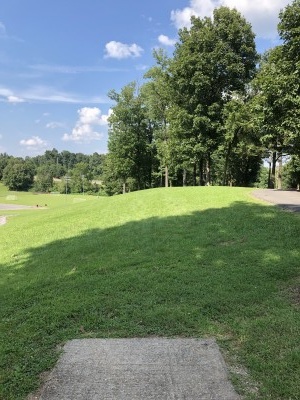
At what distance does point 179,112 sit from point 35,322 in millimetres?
25200

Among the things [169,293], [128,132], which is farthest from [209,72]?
[169,293]

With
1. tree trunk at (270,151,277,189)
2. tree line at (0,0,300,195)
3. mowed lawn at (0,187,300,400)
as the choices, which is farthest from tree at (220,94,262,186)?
mowed lawn at (0,187,300,400)

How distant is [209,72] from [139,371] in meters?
26.0

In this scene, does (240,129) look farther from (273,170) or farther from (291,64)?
(291,64)

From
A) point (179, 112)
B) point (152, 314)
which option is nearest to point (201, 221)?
point (152, 314)

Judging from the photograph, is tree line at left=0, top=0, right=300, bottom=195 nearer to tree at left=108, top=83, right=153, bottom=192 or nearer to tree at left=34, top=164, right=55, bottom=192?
tree at left=108, top=83, right=153, bottom=192

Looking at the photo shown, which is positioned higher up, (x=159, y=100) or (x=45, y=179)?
(x=159, y=100)

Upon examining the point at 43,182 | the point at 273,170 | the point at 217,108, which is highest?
the point at 217,108

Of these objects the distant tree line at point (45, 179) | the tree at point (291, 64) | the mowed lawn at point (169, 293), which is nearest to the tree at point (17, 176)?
the distant tree line at point (45, 179)

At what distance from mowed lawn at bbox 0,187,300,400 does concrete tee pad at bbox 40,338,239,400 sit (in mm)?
171

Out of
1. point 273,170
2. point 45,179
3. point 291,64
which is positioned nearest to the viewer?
point 291,64

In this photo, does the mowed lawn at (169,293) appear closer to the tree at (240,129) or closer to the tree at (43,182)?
the tree at (240,129)

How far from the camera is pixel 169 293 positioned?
203 inches

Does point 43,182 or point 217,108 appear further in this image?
point 43,182
